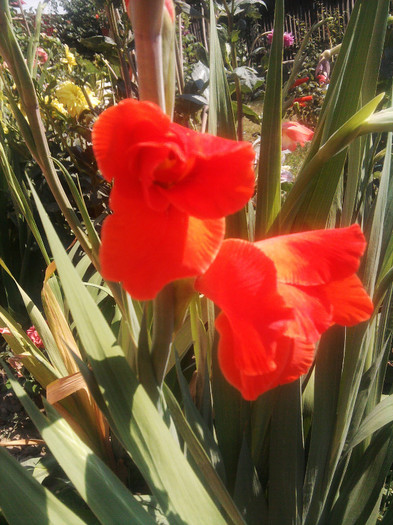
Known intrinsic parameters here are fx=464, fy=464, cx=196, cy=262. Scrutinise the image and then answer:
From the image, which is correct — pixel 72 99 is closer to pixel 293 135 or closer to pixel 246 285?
pixel 293 135

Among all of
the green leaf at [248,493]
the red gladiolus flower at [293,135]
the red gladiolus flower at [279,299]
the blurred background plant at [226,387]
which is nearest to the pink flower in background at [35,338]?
the blurred background plant at [226,387]

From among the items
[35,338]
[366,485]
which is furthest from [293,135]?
[35,338]

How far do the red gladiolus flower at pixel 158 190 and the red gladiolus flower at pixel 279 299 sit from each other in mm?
46

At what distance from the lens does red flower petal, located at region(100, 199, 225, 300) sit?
322mm

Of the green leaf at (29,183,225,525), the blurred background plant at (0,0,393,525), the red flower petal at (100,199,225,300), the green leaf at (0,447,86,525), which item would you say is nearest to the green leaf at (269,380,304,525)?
the blurred background plant at (0,0,393,525)

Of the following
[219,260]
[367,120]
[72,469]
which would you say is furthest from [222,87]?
[72,469]

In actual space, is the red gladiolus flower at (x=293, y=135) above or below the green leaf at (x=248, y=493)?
above

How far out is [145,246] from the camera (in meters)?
0.32

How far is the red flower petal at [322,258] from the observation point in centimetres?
38

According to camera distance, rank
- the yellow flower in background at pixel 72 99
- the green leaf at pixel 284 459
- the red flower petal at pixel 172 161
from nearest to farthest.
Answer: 1. the red flower petal at pixel 172 161
2. the green leaf at pixel 284 459
3. the yellow flower in background at pixel 72 99

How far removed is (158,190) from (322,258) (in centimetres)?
16

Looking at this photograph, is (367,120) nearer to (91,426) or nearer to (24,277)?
(91,426)

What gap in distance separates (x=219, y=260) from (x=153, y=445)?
0.79 ft

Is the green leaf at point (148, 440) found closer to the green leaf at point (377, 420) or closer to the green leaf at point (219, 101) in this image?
the green leaf at point (377, 420)
